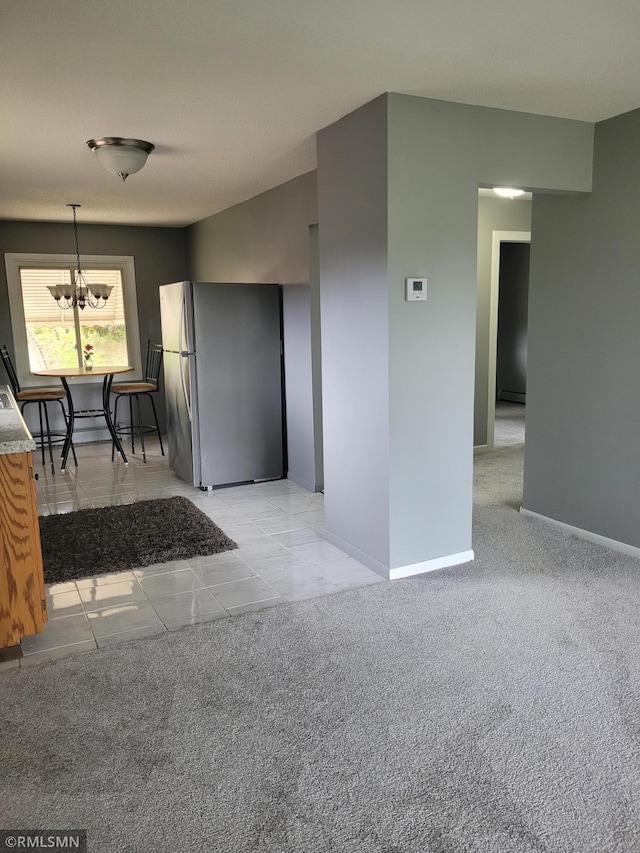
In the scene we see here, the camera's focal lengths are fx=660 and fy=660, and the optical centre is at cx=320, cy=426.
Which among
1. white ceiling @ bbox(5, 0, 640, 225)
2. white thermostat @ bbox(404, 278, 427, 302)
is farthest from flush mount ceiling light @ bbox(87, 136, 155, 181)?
white thermostat @ bbox(404, 278, 427, 302)

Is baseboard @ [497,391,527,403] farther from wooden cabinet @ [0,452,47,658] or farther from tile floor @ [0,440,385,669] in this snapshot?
wooden cabinet @ [0,452,47,658]

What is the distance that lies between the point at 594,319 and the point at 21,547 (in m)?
3.16

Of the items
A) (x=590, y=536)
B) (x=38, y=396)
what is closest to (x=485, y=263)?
(x=590, y=536)

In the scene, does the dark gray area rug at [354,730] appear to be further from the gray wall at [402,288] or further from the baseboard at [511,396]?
the baseboard at [511,396]

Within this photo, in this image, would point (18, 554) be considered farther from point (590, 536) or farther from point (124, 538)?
point (590, 536)

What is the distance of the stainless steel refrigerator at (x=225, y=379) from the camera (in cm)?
509

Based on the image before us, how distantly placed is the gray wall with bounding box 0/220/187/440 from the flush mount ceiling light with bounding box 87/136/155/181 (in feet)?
11.2

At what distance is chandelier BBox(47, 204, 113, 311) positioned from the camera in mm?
6270

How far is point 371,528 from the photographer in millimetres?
3523

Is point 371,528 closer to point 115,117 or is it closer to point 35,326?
point 115,117

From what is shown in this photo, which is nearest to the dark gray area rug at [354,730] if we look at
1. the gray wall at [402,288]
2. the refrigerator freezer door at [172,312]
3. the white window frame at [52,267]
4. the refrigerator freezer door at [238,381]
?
the gray wall at [402,288]

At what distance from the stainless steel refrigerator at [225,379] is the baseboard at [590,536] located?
2168mm

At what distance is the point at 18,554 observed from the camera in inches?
106

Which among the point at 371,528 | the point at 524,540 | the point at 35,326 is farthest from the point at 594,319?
the point at 35,326
